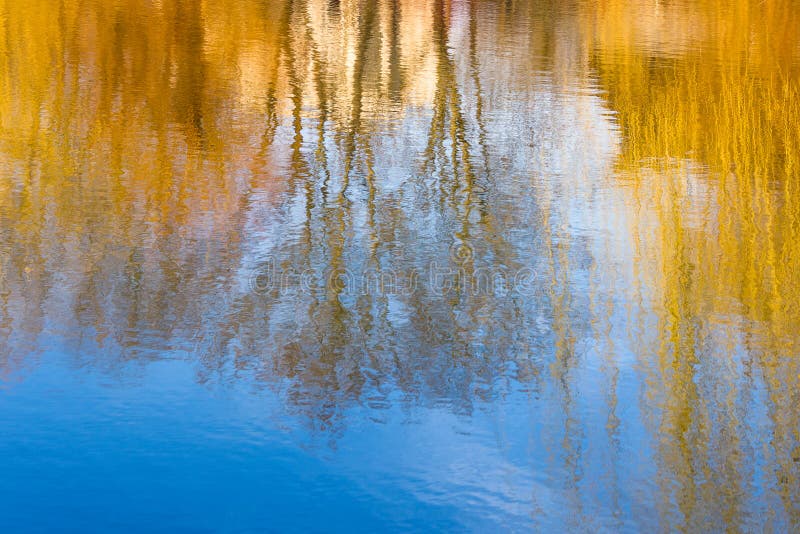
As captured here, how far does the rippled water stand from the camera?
3.21 meters

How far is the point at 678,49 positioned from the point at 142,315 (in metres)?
8.22

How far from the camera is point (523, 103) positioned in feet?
26.6

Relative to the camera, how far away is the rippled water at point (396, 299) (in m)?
3.21

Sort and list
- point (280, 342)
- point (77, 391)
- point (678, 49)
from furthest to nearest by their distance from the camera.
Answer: point (678, 49) < point (280, 342) < point (77, 391)

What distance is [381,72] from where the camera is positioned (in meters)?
9.45

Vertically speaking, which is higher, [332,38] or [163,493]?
[332,38]

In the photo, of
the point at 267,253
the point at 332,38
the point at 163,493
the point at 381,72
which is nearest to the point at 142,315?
the point at 267,253

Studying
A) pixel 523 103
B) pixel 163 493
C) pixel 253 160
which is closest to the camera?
pixel 163 493

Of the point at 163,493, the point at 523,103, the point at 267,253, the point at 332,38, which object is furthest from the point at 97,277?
the point at 332,38

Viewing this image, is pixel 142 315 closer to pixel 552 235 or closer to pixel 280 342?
pixel 280 342

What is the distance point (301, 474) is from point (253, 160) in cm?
365

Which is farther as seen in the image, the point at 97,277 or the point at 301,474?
the point at 97,277

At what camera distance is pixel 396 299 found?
4621 millimetres

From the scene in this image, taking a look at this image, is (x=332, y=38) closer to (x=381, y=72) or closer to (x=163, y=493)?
(x=381, y=72)
